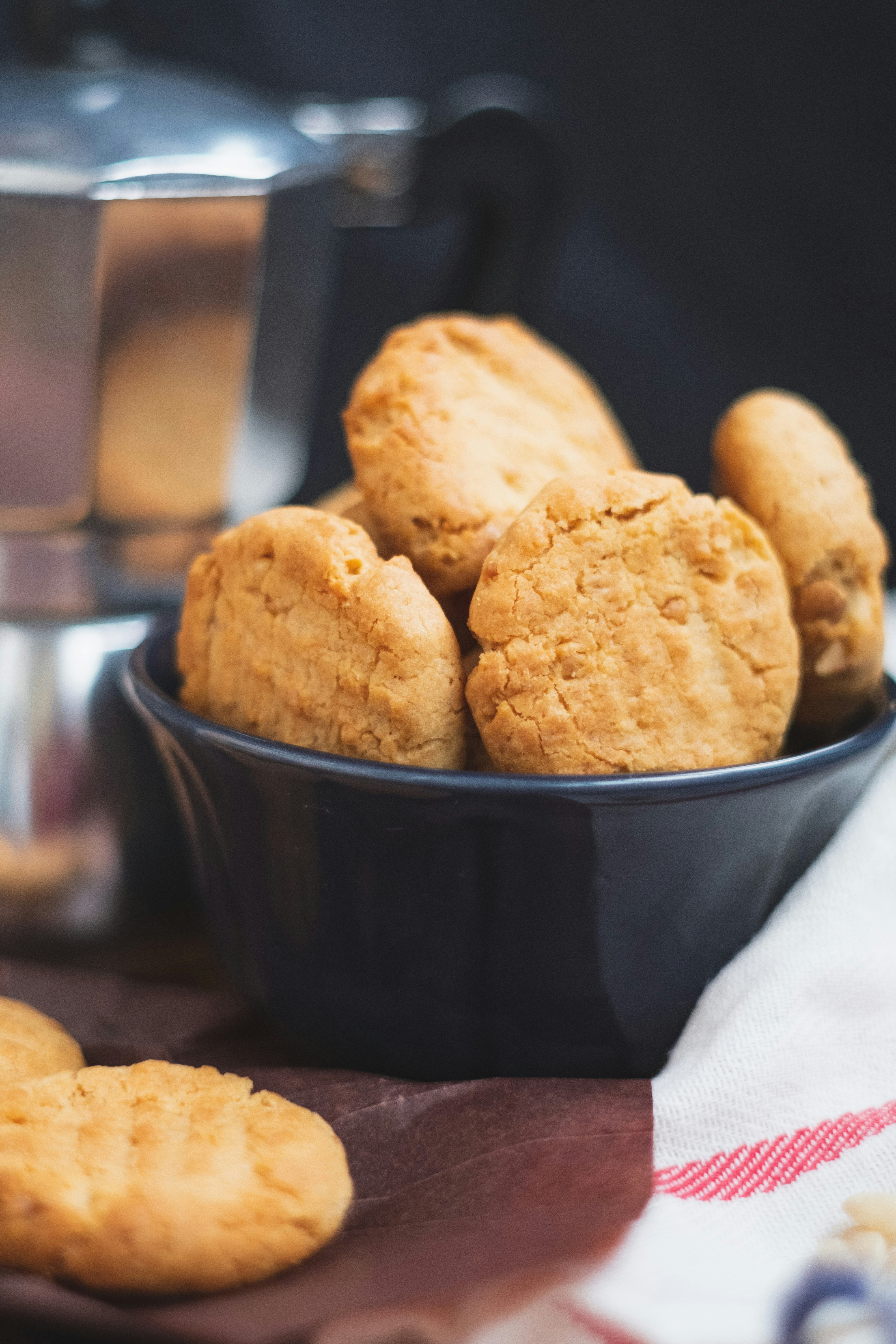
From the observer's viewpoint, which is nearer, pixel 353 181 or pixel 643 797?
pixel 643 797

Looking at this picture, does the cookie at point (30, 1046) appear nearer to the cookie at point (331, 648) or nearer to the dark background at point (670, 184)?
the cookie at point (331, 648)

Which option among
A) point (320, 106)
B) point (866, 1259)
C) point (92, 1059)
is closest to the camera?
point (866, 1259)

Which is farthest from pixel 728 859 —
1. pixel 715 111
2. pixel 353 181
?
pixel 715 111

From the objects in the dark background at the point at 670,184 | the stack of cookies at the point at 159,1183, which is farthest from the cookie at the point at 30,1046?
the dark background at the point at 670,184

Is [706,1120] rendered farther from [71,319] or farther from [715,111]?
[715,111]

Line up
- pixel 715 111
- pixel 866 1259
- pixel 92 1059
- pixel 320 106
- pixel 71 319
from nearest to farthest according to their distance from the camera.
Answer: pixel 866 1259 < pixel 92 1059 < pixel 71 319 < pixel 320 106 < pixel 715 111

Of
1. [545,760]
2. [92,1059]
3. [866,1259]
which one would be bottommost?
[92,1059]

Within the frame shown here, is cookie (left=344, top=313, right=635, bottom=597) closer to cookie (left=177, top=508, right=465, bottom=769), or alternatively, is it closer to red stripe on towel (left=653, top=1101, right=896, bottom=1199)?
cookie (left=177, top=508, right=465, bottom=769)

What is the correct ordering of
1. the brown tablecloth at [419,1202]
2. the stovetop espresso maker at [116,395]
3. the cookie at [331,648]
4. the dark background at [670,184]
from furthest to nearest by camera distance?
the dark background at [670,184] → the stovetop espresso maker at [116,395] → the cookie at [331,648] → the brown tablecloth at [419,1202]
